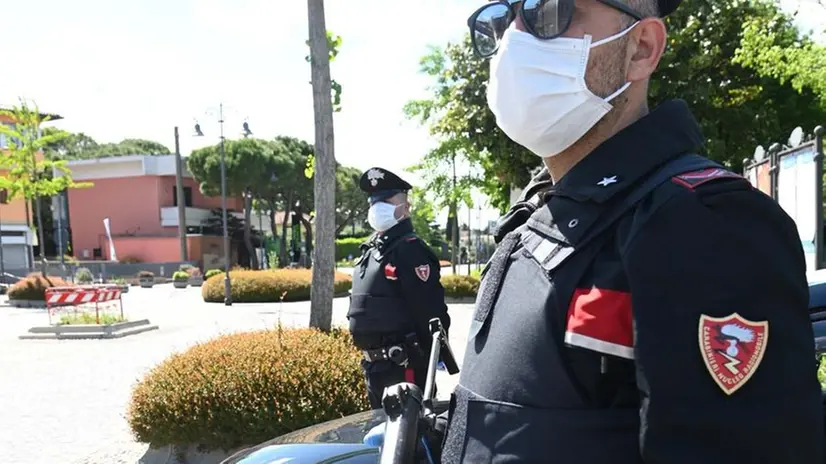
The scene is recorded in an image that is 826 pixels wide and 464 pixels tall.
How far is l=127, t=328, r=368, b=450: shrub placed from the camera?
13.9 feet

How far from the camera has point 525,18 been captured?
135 centimetres

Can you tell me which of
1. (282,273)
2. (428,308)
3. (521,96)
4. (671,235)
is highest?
(521,96)

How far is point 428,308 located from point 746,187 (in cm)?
322

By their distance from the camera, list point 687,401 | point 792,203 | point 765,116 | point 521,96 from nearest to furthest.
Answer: point 687,401, point 521,96, point 792,203, point 765,116

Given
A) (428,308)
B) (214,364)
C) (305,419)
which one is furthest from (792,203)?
(214,364)

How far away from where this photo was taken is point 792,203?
6906mm

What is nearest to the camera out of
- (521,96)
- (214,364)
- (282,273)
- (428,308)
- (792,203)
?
(521,96)

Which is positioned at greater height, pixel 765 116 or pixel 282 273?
pixel 765 116

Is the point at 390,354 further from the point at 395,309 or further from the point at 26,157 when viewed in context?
the point at 26,157

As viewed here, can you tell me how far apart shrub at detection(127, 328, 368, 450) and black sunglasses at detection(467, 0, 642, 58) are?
3.33 metres

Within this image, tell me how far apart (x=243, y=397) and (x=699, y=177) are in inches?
155

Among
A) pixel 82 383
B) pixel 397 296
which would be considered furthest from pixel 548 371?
pixel 82 383

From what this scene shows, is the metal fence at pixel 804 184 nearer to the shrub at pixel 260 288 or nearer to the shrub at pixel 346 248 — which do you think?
the shrub at pixel 260 288

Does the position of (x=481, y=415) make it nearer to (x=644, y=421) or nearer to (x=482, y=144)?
(x=644, y=421)
